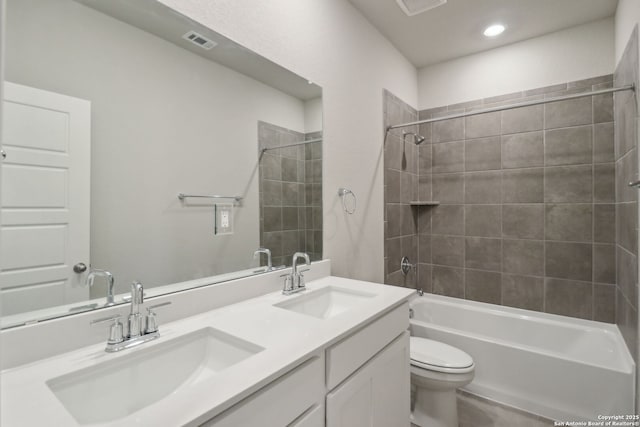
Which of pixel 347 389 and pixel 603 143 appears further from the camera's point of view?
pixel 603 143

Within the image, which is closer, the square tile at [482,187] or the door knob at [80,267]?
the door knob at [80,267]

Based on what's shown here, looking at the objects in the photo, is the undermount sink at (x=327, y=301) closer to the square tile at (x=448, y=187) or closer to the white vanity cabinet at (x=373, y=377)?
the white vanity cabinet at (x=373, y=377)

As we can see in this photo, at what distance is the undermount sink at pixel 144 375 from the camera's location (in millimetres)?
756

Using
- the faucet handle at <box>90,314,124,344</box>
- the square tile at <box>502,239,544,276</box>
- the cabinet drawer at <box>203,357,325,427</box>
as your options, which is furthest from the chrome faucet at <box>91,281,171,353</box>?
the square tile at <box>502,239,544,276</box>

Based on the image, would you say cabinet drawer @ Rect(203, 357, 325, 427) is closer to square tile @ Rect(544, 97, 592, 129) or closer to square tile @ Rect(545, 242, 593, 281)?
square tile @ Rect(545, 242, 593, 281)

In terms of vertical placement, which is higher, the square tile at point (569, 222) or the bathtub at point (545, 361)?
the square tile at point (569, 222)

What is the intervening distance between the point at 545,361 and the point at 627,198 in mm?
1073

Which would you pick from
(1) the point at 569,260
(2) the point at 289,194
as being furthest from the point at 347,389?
(1) the point at 569,260

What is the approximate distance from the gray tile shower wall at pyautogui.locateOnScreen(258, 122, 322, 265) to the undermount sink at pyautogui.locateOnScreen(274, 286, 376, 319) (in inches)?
9.4

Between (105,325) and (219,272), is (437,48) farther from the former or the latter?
(105,325)

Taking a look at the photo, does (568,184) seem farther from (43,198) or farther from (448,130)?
(43,198)

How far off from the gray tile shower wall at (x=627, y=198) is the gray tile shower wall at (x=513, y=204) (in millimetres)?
108

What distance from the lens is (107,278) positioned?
3.23ft

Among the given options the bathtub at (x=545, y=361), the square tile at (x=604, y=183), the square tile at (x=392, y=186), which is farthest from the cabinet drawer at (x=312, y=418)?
the square tile at (x=604, y=183)
